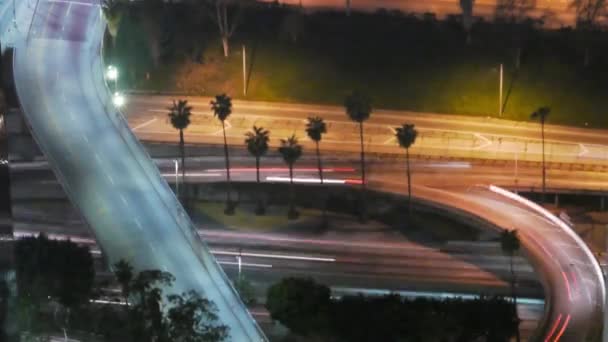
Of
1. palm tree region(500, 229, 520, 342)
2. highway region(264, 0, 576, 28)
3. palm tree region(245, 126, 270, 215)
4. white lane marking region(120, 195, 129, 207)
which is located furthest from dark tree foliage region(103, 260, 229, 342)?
highway region(264, 0, 576, 28)

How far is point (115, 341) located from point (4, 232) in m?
1.07

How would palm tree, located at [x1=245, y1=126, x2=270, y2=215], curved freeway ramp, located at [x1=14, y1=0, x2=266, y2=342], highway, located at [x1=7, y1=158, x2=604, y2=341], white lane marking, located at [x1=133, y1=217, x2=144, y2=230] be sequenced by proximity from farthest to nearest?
palm tree, located at [x1=245, y1=126, x2=270, y2=215]
white lane marking, located at [x1=133, y1=217, x2=144, y2=230]
highway, located at [x1=7, y1=158, x2=604, y2=341]
curved freeway ramp, located at [x1=14, y1=0, x2=266, y2=342]

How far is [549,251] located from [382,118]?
1619 millimetres

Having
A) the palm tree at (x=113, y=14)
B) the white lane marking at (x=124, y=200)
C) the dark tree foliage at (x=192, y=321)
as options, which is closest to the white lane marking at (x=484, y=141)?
the white lane marking at (x=124, y=200)

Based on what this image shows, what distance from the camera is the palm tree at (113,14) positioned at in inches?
327

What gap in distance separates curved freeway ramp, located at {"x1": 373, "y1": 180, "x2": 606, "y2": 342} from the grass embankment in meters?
0.65

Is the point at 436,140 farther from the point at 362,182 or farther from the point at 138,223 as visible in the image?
the point at 138,223

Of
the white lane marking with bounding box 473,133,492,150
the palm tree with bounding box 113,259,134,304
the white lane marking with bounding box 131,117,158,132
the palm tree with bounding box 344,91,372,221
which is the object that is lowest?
the palm tree with bounding box 113,259,134,304

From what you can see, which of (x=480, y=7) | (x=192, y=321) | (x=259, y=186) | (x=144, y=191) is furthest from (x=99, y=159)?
(x=480, y=7)

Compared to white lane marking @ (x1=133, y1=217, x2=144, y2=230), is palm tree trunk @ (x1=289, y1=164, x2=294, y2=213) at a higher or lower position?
higher

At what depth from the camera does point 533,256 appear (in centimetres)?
680

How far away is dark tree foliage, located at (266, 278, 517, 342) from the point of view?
5.76m

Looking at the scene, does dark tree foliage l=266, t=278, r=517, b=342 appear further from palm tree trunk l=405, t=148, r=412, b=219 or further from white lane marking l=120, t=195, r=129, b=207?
white lane marking l=120, t=195, r=129, b=207

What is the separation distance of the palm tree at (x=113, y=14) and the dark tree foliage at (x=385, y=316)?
3.12 metres
